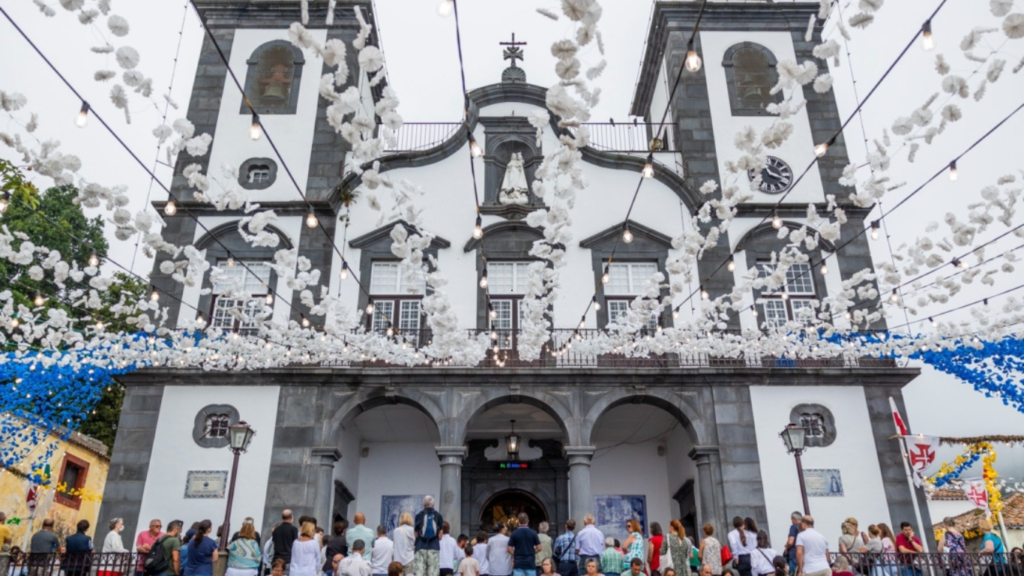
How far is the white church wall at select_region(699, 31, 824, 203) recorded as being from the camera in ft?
61.1

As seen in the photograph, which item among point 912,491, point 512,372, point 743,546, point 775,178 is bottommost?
point 743,546

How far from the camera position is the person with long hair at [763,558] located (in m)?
11.1

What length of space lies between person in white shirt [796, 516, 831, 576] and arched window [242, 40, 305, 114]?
50.4 feet

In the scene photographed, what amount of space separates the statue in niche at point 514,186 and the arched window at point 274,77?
575 cm

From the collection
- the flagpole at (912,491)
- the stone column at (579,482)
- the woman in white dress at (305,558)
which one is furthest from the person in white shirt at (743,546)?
the woman in white dress at (305,558)

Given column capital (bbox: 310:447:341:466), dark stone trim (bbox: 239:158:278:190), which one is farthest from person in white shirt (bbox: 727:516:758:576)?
dark stone trim (bbox: 239:158:278:190)

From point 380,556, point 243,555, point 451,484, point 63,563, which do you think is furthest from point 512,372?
point 63,563

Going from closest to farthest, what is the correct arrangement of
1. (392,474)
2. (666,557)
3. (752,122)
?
1. (666,557)
2. (392,474)
3. (752,122)

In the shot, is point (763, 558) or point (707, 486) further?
point (707, 486)

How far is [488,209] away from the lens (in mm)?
18531

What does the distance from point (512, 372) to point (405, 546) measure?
5.44 metres

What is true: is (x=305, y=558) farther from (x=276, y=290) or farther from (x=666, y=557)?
(x=276, y=290)

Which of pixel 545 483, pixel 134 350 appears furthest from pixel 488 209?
pixel 134 350

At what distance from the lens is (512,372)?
53.9 ft
